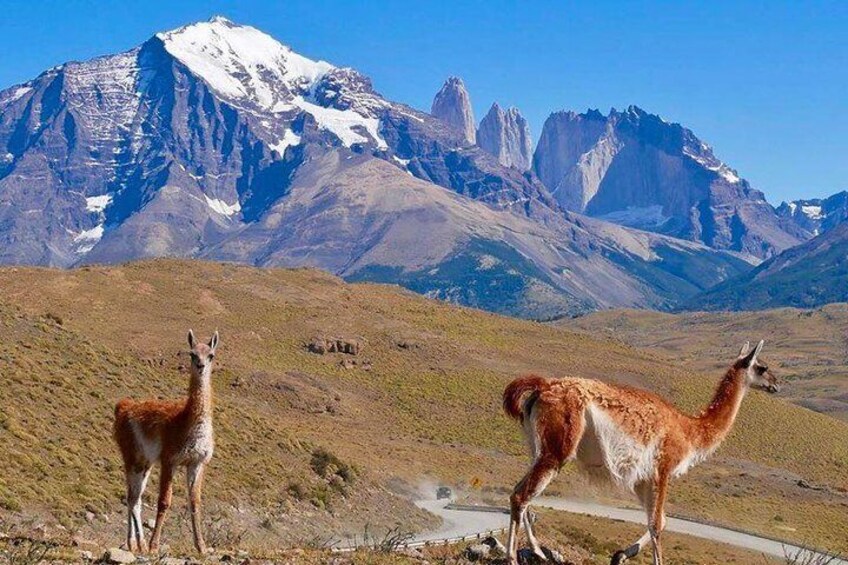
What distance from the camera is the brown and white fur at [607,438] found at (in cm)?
1330

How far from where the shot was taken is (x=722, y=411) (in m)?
14.9

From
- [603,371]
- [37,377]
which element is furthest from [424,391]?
[37,377]

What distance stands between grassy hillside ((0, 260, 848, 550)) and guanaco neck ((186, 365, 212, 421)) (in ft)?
20.7

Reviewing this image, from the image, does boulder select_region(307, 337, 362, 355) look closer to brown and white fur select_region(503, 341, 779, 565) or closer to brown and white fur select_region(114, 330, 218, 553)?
brown and white fur select_region(114, 330, 218, 553)

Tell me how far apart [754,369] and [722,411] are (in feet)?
3.16

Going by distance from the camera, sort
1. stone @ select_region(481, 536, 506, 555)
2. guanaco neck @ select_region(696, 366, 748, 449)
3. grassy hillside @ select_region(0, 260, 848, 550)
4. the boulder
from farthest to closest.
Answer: the boulder, grassy hillside @ select_region(0, 260, 848, 550), stone @ select_region(481, 536, 506, 555), guanaco neck @ select_region(696, 366, 748, 449)

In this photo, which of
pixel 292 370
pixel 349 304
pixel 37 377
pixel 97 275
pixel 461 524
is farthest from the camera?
pixel 349 304

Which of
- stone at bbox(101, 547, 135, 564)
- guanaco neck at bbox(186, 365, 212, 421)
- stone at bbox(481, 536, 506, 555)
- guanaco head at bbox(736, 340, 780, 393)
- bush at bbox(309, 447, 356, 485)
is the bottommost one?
bush at bbox(309, 447, 356, 485)

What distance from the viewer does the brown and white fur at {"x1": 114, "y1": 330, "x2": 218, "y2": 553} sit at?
15.1 metres

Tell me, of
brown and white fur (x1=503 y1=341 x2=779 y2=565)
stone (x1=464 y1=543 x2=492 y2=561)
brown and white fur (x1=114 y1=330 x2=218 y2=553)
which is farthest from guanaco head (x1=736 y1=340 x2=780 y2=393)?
brown and white fur (x1=114 y1=330 x2=218 y2=553)

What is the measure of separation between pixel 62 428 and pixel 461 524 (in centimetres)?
1992

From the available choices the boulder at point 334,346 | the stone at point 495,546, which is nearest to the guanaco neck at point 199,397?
the stone at point 495,546

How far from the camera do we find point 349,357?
9225 centimetres

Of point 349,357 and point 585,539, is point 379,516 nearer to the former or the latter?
point 585,539
